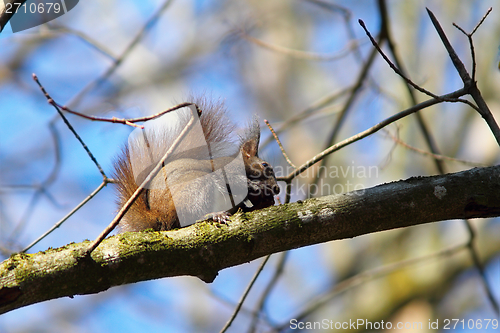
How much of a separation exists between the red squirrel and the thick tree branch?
1.69 ft

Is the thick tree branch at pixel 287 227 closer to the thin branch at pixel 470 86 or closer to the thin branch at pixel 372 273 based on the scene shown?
the thin branch at pixel 470 86

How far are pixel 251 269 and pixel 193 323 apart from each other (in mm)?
1488

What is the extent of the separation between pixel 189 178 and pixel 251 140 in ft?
1.92

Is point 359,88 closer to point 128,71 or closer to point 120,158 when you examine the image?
point 120,158

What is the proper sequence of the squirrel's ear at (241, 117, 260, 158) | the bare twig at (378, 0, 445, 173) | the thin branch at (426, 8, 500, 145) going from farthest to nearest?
the bare twig at (378, 0, 445, 173), the squirrel's ear at (241, 117, 260, 158), the thin branch at (426, 8, 500, 145)

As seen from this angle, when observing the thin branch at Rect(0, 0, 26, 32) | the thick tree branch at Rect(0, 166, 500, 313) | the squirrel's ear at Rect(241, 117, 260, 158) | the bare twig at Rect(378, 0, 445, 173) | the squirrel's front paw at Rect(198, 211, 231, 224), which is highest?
the bare twig at Rect(378, 0, 445, 173)

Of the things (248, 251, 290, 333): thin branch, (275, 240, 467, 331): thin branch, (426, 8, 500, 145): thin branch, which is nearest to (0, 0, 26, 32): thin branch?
(426, 8, 500, 145): thin branch

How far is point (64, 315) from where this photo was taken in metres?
7.19

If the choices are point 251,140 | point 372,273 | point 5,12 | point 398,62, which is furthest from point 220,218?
point 372,273

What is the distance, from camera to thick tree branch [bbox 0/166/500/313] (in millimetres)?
1732

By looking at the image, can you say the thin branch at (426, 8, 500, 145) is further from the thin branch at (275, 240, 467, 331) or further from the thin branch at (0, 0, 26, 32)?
the thin branch at (275, 240, 467, 331)

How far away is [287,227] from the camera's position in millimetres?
1835

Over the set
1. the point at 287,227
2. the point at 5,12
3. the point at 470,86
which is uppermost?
the point at 5,12

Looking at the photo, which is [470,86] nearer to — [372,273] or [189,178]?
[189,178]
